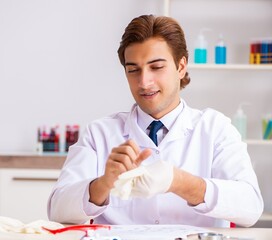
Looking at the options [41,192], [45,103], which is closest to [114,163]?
[41,192]

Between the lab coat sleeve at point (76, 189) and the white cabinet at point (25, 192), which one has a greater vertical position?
the lab coat sleeve at point (76, 189)

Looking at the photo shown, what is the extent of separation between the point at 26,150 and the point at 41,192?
480 millimetres

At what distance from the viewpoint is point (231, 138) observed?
210 cm

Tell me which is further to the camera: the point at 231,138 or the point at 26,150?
the point at 26,150

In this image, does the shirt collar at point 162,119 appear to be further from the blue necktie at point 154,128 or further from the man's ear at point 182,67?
the man's ear at point 182,67

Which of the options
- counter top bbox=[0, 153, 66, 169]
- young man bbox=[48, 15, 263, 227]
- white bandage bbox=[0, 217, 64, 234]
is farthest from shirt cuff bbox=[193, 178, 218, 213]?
counter top bbox=[0, 153, 66, 169]

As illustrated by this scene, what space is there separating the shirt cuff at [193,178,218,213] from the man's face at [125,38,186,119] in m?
0.32

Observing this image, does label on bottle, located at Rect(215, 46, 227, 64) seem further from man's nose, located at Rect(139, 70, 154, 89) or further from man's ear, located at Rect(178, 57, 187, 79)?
man's nose, located at Rect(139, 70, 154, 89)

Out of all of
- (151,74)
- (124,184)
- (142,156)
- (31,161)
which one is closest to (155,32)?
(151,74)

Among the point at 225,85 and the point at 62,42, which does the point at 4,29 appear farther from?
the point at 225,85

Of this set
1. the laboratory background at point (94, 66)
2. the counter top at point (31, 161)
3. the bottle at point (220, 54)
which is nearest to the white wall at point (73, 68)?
the laboratory background at point (94, 66)

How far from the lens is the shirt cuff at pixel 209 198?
6.07ft

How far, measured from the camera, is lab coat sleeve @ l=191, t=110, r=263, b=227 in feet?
6.12

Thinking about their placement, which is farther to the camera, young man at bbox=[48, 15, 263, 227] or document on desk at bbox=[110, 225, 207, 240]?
young man at bbox=[48, 15, 263, 227]
